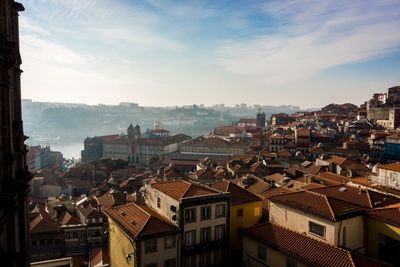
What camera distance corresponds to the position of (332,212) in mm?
19234

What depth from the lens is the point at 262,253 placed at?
803 inches

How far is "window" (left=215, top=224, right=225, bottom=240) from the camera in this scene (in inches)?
918

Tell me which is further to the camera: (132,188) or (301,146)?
(301,146)

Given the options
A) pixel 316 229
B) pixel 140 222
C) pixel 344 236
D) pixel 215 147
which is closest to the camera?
pixel 344 236

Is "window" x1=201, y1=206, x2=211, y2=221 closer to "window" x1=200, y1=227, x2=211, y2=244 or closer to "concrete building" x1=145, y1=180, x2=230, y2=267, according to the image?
"concrete building" x1=145, y1=180, x2=230, y2=267

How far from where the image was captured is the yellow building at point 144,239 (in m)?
20.2

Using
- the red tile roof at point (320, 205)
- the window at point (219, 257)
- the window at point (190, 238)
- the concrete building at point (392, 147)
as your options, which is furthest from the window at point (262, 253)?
the concrete building at point (392, 147)

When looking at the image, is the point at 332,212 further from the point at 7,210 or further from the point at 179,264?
the point at 7,210

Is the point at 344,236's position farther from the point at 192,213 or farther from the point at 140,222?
the point at 140,222

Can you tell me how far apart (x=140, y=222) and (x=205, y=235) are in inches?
177

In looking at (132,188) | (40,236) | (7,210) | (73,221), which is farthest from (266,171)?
(7,210)

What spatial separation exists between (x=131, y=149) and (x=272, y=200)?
424ft

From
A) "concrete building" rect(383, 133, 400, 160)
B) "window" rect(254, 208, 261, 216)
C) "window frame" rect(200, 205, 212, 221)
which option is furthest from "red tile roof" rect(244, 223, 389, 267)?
"concrete building" rect(383, 133, 400, 160)

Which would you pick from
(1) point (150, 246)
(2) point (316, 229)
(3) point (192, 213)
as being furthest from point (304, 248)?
(1) point (150, 246)
